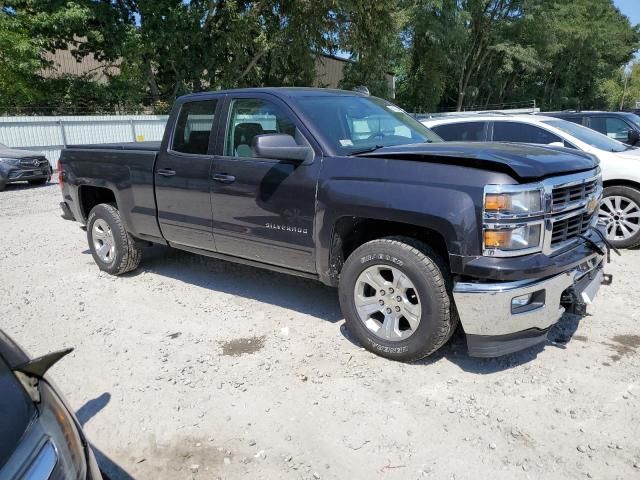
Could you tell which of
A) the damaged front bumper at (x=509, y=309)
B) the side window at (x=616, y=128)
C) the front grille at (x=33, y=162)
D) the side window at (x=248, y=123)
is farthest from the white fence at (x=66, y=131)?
the damaged front bumper at (x=509, y=309)

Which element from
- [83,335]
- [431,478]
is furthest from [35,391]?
[83,335]

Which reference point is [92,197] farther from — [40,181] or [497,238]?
[40,181]

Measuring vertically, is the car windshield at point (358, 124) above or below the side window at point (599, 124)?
above

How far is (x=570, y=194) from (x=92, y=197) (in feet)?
16.9

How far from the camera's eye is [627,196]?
6324 mm

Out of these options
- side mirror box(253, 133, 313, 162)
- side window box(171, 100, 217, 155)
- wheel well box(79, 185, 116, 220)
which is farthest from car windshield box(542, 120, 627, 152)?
wheel well box(79, 185, 116, 220)

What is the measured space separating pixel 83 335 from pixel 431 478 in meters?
3.11

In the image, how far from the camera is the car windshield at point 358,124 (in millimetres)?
3980

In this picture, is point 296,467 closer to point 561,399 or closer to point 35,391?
point 35,391

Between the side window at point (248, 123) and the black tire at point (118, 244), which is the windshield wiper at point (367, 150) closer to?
the side window at point (248, 123)

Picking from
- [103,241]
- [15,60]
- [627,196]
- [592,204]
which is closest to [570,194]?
[592,204]

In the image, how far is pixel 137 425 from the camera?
3096mm

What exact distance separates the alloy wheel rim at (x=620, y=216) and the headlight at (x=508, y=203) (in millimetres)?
3991

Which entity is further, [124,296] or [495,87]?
[495,87]
